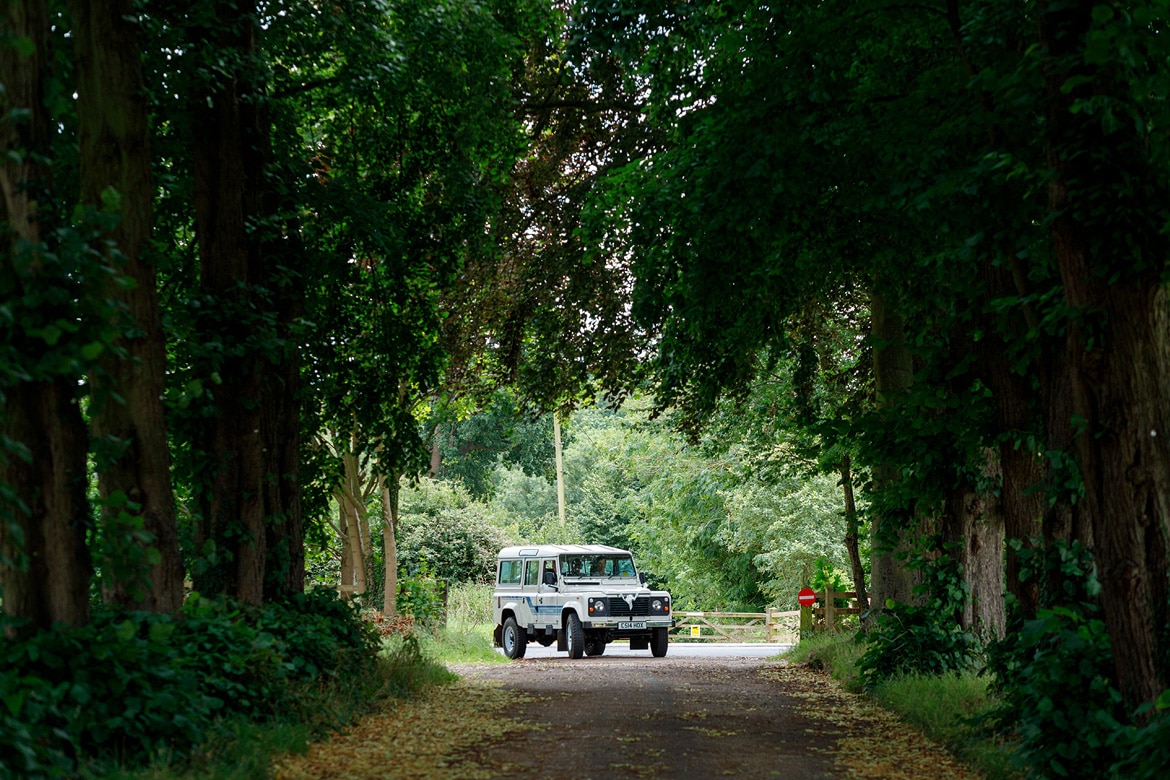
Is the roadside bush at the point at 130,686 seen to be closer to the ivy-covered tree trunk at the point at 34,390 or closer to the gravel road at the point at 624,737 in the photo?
the ivy-covered tree trunk at the point at 34,390

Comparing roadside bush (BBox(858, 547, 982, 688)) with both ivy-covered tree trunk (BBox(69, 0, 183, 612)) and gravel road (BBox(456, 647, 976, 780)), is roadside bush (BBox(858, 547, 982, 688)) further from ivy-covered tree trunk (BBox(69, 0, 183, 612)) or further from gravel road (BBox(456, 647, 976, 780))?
ivy-covered tree trunk (BBox(69, 0, 183, 612))

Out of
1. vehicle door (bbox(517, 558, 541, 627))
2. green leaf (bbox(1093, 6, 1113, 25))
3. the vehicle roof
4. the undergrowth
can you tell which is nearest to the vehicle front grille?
the vehicle roof

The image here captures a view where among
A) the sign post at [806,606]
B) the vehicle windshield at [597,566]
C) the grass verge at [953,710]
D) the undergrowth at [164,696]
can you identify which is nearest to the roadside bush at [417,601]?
the vehicle windshield at [597,566]

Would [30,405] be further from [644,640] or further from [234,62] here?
[644,640]

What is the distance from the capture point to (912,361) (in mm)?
15672

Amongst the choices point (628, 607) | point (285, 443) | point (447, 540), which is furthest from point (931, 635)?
point (447, 540)

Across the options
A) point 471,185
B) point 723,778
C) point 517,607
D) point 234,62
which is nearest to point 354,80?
point 234,62

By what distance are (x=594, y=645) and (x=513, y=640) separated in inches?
70.3

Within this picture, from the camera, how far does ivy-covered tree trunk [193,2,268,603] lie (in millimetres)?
11242

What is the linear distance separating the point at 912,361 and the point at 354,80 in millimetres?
7979

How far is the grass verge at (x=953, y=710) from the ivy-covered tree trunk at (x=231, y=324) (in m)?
6.38

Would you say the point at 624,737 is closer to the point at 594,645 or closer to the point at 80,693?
the point at 80,693

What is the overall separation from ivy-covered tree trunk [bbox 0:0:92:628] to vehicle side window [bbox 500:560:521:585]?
18.5 m

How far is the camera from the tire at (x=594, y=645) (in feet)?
80.1
